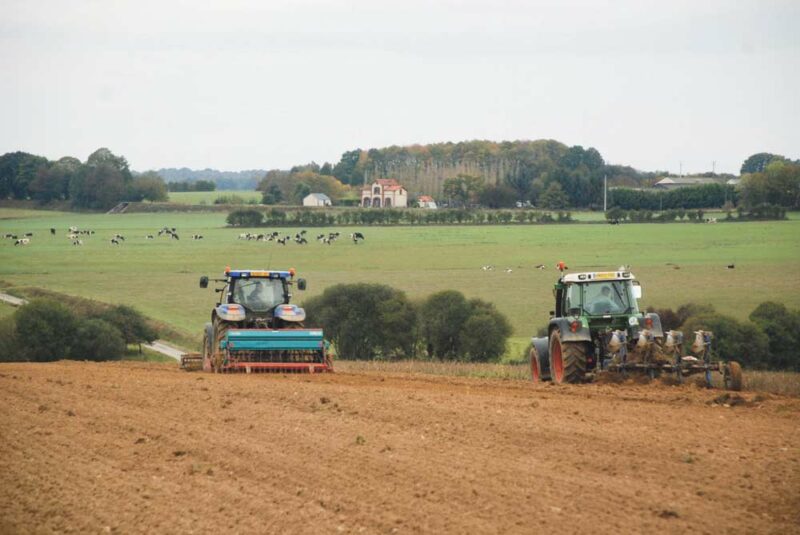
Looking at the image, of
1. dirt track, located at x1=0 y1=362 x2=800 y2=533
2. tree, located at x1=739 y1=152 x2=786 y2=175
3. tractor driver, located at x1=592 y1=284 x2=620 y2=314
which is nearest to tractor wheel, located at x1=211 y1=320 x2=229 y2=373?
dirt track, located at x1=0 y1=362 x2=800 y2=533

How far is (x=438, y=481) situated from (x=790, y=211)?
80348mm

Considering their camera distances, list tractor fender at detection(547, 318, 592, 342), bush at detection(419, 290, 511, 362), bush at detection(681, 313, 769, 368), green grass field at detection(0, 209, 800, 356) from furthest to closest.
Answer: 1. green grass field at detection(0, 209, 800, 356)
2. bush at detection(419, 290, 511, 362)
3. bush at detection(681, 313, 769, 368)
4. tractor fender at detection(547, 318, 592, 342)

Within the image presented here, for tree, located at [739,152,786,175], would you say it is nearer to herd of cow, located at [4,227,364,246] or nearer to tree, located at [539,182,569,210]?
tree, located at [539,182,569,210]

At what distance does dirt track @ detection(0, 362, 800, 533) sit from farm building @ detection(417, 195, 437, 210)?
4340 inches

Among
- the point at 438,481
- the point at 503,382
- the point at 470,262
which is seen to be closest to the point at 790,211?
the point at 470,262

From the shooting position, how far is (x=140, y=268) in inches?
2758

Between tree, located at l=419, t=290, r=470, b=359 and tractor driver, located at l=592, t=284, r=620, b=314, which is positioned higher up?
tractor driver, located at l=592, t=284, r=620, b=314

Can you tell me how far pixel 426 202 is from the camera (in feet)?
428

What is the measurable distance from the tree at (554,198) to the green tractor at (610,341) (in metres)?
100

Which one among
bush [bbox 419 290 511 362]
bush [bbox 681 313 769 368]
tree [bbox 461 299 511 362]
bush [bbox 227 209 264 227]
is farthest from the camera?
bush [bbox 227 209 264 227]

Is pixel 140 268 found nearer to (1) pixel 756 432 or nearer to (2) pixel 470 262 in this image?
(2) pixel 470 262

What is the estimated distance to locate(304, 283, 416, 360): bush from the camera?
3919 centimetres

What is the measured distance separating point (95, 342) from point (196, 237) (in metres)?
53.9

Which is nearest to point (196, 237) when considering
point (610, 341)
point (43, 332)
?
point (43, 332)
